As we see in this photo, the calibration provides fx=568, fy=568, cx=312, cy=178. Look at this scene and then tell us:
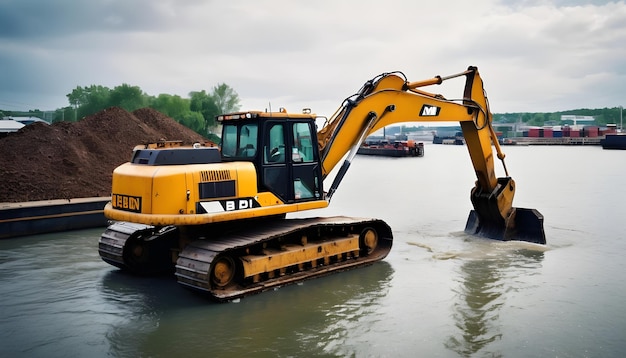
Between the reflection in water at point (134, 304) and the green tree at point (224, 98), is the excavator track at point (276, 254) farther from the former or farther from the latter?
the green tree at point (224, 98)

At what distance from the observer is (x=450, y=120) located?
43.2 ft

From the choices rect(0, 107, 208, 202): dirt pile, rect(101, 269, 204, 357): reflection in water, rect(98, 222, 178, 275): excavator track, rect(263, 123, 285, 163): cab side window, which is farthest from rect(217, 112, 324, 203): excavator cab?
rect(0, 107, 208, 202): dirt pile

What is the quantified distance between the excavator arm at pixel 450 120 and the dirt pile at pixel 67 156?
A: 222 inches

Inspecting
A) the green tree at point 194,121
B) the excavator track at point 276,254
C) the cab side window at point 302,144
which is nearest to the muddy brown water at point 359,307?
the excavator track at point 276,254

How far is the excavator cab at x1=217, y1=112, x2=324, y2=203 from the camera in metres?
9.73

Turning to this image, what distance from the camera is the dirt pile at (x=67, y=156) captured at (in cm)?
1769

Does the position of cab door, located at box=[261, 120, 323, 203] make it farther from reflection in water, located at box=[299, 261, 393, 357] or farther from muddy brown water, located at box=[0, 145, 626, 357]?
reflection in water, located at box=[299, 261, 393, 357]

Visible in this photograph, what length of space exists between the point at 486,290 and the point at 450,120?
15.7ft

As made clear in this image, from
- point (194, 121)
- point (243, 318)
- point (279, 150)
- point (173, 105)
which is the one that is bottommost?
point (243, 318)

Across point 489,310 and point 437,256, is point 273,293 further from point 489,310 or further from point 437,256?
point 437,256

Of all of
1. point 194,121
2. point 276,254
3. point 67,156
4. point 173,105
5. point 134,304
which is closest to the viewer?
point 134,304

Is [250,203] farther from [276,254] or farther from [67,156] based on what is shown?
[67,156]

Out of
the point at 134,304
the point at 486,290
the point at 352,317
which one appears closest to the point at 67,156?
the point at 134,304

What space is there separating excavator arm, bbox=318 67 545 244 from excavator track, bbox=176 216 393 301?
1.09 m
